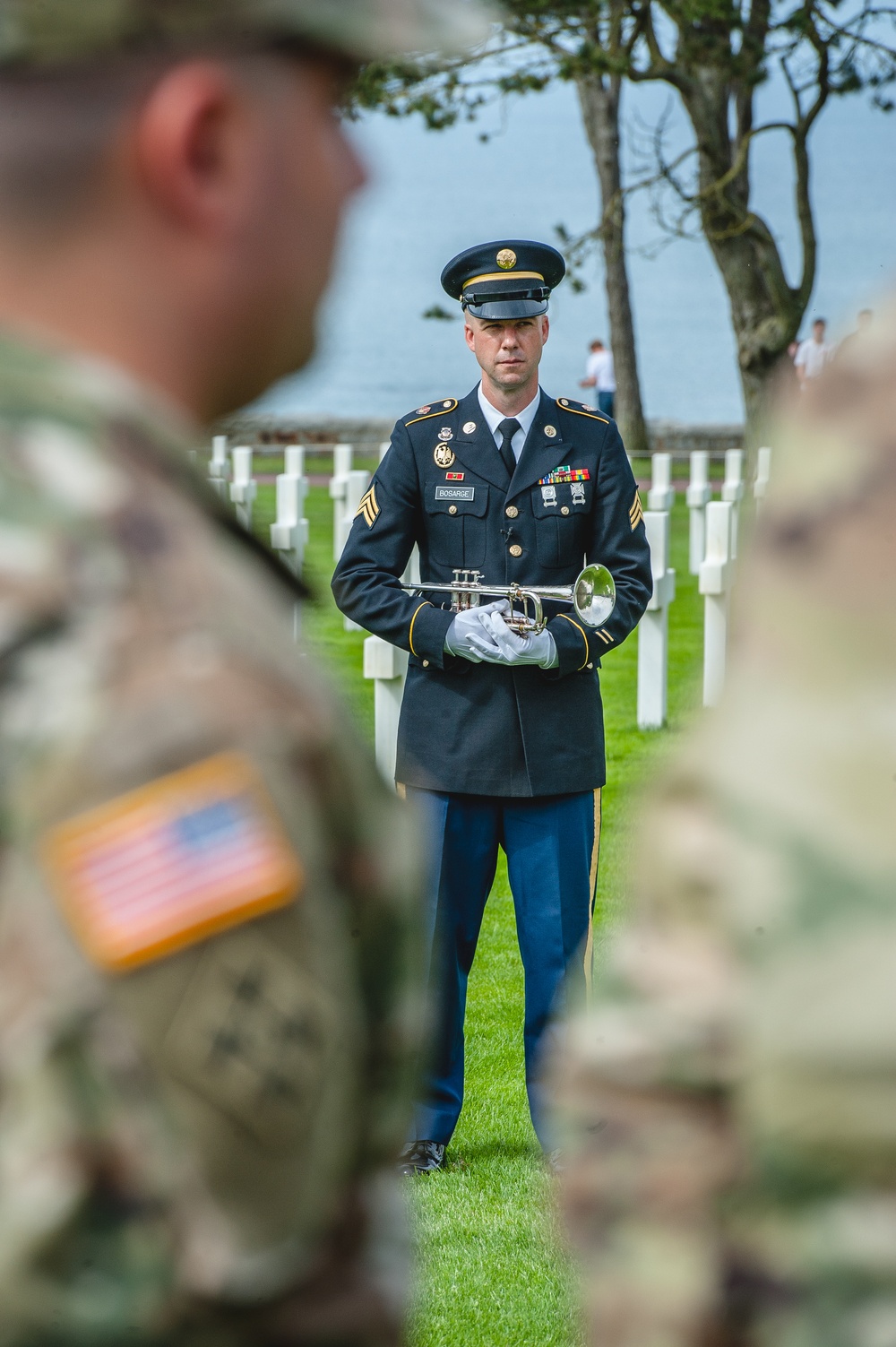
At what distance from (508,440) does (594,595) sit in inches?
21.3

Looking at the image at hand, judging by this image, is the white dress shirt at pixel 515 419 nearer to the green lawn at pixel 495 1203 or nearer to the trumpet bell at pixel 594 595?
the trumpet bell at pixel 594 595

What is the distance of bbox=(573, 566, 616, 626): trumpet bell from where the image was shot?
5078 millimetres

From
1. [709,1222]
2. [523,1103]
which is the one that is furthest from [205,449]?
[523,1103]

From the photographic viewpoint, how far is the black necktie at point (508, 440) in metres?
5.21

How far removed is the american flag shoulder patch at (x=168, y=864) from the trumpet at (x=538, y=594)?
13.2 ft

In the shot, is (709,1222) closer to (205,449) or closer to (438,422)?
(205,449)

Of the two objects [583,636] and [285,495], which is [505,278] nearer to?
[583,636]

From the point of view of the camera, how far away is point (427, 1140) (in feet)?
16.3

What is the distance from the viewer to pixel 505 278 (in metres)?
5.34

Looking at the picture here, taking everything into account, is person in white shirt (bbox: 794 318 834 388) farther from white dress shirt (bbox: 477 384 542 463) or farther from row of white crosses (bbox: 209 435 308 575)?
white dress shirt (bbox: 477 384 542 463)

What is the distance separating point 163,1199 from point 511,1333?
3364 mm

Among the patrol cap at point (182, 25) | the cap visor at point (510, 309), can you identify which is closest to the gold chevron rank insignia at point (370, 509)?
the cap visor at point (510, 309)

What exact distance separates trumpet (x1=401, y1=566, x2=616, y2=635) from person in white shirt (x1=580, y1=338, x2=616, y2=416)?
26.9 meters

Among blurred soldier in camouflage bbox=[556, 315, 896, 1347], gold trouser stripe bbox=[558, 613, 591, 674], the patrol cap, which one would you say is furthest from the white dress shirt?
blurred soldier in camouflage bbox=[556, 315, 896, 1347]
